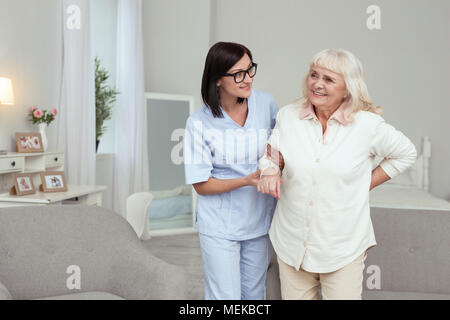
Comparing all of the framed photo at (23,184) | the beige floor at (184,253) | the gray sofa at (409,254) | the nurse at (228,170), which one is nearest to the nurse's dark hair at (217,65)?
the nurse at (228,170)

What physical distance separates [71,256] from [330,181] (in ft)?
3.48

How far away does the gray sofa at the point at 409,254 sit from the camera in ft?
6.50

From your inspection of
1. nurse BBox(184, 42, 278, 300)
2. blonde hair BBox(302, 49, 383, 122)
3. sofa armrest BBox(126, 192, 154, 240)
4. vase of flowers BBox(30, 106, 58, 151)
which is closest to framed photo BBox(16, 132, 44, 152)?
vase of flowers BBox(30, 106, 58, 151)

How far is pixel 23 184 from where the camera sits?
2793 mm

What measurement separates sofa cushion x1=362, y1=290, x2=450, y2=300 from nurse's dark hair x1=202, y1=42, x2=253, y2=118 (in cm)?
97

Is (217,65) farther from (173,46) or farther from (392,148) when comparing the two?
(173,46)

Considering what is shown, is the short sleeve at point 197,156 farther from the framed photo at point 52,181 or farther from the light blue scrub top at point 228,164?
the framed photo at point 52,181

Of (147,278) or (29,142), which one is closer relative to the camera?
(147,278)

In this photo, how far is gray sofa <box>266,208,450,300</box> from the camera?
198cm

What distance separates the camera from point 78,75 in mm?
3775

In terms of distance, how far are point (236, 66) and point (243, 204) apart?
1.65ft

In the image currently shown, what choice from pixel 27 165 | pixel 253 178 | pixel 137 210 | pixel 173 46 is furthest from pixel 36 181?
Answer: pixel 173 46
